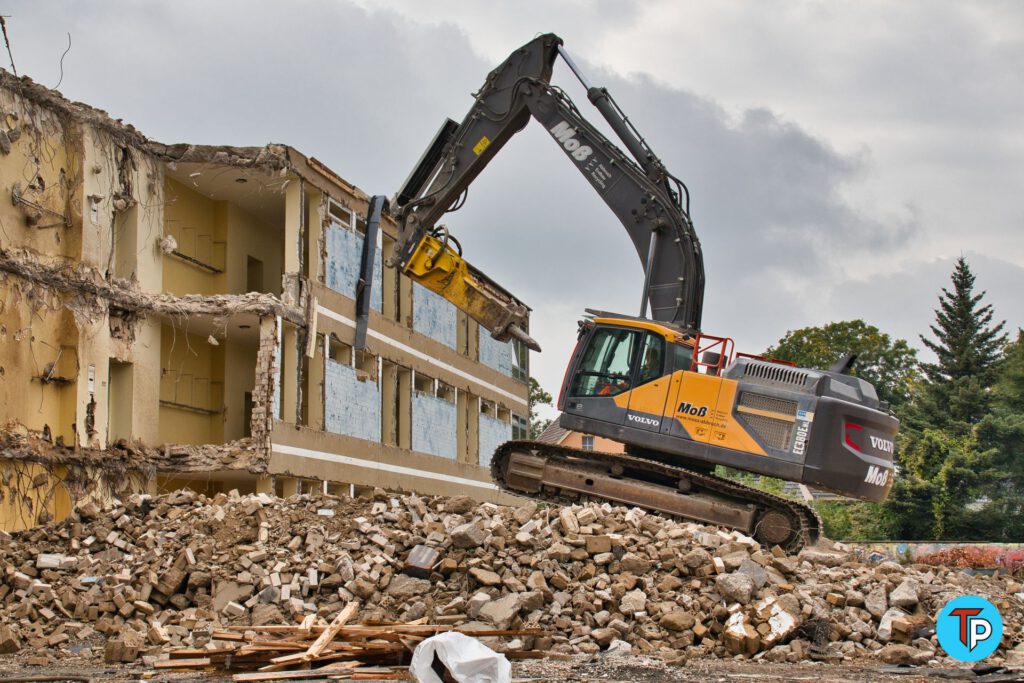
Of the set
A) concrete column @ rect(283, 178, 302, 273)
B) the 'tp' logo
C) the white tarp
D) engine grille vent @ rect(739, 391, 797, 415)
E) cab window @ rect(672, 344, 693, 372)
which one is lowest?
the white tarp

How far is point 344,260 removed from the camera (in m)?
27.9

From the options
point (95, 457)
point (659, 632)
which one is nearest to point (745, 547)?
point (659, 632)

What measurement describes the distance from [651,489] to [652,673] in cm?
679

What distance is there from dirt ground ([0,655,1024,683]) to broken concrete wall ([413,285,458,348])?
2069cm

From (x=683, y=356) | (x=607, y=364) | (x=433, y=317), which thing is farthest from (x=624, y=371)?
(x=433, y=317)

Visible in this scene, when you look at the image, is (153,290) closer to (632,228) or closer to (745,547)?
(632,228)

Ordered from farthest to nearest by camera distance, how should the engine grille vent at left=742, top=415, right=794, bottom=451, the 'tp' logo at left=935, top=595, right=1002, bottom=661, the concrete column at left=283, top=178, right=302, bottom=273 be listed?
1. the concrete column at left=283, top=178, right=302, bottom=273
2. the engine grille vent at left=742, top=415, right=794, bottom=451
3. the 'tp' logo at left=935, top=595, right=1002, bottom=661

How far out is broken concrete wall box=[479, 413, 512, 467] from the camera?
3666cm

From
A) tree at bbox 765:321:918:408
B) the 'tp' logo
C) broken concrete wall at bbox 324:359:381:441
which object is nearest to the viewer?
the 'tp' logo

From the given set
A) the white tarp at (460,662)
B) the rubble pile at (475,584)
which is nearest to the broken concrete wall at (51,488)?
the rubble pile at (475,584)

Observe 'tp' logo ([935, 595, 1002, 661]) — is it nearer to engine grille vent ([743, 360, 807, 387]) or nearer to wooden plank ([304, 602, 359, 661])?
wooden plank ([304, 602, 359, 661])

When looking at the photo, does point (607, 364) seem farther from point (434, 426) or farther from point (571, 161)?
point (434, 426)

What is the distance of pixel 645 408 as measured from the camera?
1681cm

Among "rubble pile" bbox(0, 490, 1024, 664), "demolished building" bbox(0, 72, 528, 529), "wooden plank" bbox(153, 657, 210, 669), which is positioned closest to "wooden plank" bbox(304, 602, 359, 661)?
"wooden plank" bbox(153, 657, 210, 669)
